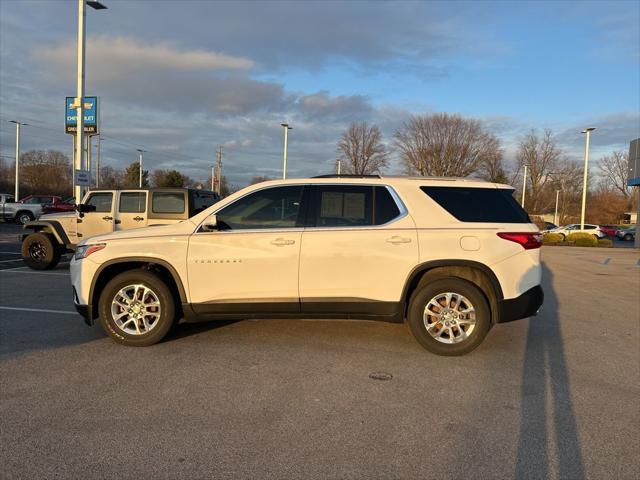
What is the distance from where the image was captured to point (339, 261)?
514cm

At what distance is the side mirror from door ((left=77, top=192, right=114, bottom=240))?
6.90 metres

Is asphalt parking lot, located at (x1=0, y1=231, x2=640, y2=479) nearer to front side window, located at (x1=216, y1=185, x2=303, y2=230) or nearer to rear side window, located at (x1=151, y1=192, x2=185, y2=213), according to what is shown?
front side window, located at (x1=216, y1=185, x2=303, y2=230)

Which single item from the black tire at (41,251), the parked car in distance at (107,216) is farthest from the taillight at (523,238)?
the black tire at (41,251)

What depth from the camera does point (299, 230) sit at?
524cm

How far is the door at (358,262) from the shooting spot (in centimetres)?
513

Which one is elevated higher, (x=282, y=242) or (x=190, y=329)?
(x=282, y=242)

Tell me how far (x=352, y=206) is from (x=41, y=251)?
9.42m

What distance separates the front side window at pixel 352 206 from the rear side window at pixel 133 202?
7016 millimetres

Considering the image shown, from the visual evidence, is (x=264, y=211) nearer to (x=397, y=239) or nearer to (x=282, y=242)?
(x=282, y=242)

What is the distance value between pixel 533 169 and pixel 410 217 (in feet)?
218

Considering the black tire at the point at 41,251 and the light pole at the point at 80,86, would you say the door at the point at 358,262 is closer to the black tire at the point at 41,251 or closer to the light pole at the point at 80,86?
the black tire at the point at 41,251

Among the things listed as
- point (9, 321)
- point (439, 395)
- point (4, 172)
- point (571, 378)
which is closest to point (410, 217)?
point (439, 395)

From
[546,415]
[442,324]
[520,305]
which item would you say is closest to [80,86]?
[442,324]

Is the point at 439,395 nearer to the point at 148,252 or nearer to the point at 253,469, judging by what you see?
the point at 253,469
